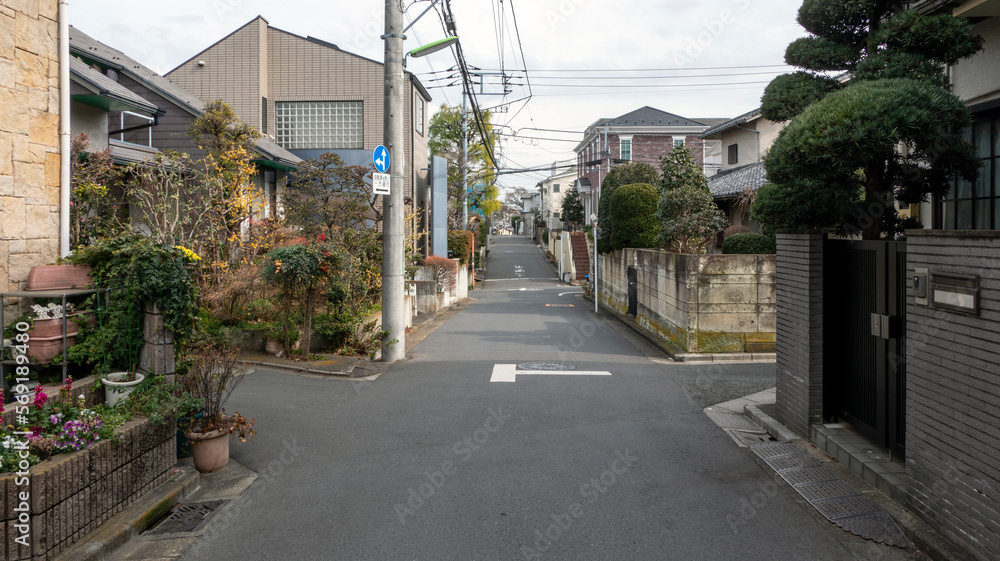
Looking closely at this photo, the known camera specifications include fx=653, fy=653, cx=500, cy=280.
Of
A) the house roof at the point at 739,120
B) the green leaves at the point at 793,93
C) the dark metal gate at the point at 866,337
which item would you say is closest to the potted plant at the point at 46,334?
the dark metal gate at the point at 866,337

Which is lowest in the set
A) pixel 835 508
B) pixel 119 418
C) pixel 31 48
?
pixel 835 508

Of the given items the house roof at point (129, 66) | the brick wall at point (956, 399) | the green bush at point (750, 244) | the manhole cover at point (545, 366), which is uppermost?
the house roof at point (129, 66)

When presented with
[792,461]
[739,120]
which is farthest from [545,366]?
[739,120]

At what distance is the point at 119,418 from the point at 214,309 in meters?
7.04

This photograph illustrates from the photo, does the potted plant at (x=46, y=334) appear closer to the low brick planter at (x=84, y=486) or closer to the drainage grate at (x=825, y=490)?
the low brick planter at (x=84, y=486)

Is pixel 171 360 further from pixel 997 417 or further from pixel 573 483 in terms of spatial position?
pixel 997 417

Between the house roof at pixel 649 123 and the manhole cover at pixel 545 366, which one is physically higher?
the house roof at pixel 649 123

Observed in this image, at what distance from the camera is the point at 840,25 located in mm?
7469

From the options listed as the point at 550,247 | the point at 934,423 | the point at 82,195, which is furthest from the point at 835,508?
the point at 550,247

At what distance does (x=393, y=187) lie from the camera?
38.3 feet

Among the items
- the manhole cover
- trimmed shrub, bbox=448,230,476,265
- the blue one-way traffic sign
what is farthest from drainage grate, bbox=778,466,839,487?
trimmed shrub, bbox=448,230,476,265

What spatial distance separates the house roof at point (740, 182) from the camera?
20.2 meters

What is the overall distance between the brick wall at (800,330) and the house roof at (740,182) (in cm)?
1223

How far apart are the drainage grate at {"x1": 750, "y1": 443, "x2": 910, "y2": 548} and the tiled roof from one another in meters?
46.2
